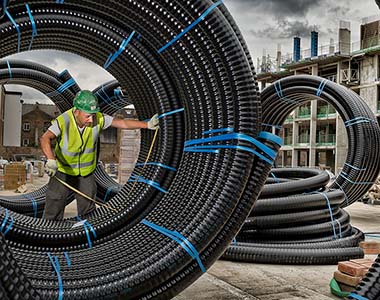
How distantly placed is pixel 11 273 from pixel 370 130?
23.5 ft

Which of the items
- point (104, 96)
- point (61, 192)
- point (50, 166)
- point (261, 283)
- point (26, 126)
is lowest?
point (261, 283)

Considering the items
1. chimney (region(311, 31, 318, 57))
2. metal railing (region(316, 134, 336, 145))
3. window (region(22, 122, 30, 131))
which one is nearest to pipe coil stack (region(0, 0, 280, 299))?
metal railing (region(316, 134, 336, 145))

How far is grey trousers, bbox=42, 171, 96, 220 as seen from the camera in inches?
171

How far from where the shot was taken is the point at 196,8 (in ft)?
8.59

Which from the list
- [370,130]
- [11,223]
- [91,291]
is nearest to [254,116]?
[91,291]

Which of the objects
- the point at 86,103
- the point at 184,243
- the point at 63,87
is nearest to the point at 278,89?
the point at 63,87

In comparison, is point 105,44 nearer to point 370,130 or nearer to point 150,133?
point 150,133

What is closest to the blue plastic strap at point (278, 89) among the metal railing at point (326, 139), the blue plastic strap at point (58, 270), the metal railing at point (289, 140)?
the blue plastic strap at point (58, 270)

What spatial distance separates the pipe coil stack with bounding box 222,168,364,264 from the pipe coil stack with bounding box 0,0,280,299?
1556mm

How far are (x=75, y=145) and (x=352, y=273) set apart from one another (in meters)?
2.66

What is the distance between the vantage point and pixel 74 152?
14.1ft

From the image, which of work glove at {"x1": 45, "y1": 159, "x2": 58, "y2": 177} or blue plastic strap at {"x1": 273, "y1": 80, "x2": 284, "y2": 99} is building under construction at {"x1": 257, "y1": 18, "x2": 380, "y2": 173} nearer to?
blue plastic strap at {"x1": 273, "y1": 80, "x2": 284, "y2": 99}

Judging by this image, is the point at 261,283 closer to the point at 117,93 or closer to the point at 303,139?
the point at 117,93

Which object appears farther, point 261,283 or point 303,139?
point 303,139
